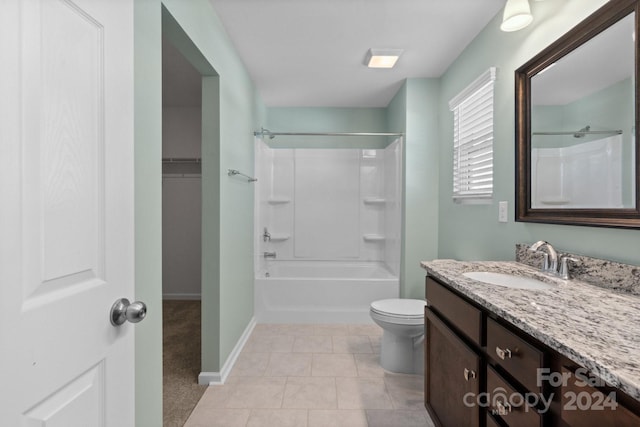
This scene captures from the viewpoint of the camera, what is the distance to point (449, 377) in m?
1.42

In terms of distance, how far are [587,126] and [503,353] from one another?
3.36 feet

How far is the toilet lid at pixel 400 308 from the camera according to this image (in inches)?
89.7

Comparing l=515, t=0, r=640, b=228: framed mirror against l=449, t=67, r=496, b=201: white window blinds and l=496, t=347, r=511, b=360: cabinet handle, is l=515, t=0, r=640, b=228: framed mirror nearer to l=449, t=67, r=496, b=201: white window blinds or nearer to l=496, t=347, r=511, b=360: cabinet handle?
l=449, t=67, r=496, b=201: white window blinds

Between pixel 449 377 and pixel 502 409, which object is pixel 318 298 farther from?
pixel 502 409

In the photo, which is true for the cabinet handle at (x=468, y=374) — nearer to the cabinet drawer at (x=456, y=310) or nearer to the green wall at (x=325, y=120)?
the cabinet drawer at (x=456, y=310)

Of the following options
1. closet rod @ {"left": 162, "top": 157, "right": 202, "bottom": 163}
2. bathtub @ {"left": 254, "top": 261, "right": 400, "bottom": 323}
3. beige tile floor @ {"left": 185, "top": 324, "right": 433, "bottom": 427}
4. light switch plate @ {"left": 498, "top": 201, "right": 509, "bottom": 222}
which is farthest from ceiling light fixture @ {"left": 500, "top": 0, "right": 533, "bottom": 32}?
closet rod @ {"left": 162, "top": 157, "right": 202, "bottom": 163}

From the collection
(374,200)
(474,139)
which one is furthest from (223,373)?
(374,200)

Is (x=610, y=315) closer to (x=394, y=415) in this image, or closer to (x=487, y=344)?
(x=487, y=344)

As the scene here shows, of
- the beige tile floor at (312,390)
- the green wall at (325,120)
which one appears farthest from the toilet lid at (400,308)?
the green wall at (325,120)

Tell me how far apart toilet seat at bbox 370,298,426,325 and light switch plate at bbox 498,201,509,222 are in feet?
2.79

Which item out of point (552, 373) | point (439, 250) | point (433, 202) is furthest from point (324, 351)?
point (552, 373)

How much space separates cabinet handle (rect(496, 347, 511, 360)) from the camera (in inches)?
38.4

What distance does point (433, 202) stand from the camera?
3061mm

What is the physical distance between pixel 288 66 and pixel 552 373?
2.75m
